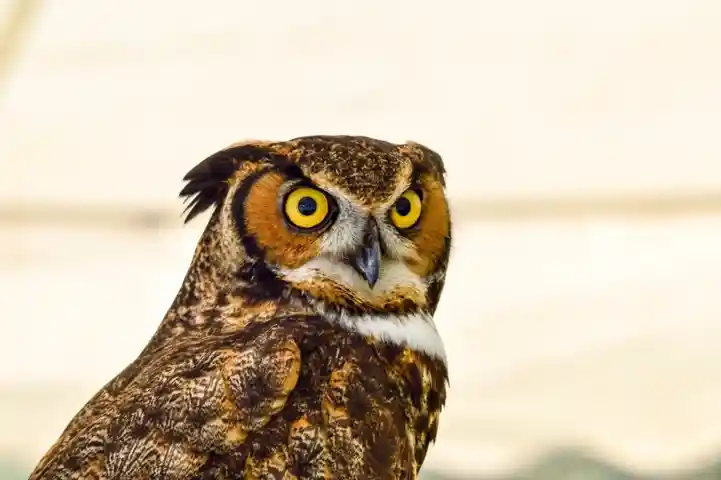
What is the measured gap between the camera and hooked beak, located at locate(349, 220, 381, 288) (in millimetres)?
1222

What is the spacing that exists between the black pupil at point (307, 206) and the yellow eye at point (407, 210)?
0.33ft

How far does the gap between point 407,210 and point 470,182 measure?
1.69 meters

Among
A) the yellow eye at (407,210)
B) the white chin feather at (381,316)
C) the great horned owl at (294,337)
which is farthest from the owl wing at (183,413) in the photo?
the yellow eye at (407,210)

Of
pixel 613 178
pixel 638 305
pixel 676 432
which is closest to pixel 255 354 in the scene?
pixel 613 178

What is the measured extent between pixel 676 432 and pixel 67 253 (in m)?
1.98

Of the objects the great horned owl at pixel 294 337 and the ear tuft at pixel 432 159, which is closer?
the great horned owl at pixel 294 337

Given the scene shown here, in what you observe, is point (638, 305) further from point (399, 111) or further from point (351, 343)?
point (351, 343)

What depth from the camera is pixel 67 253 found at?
10.2 ft

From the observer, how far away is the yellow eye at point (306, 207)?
1.22m

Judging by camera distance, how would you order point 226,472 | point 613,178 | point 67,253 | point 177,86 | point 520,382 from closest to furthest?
point 226,472, point 177,86, point 613,178, point 67,253, point 520,382

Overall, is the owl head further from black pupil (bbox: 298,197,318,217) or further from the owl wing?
the owl wing

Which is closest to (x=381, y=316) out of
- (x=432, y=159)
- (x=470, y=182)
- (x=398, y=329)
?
(x=398, y=329)

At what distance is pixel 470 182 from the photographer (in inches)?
116

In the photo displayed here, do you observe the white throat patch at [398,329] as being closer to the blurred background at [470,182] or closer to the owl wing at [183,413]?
the owl wing at [183,413]
